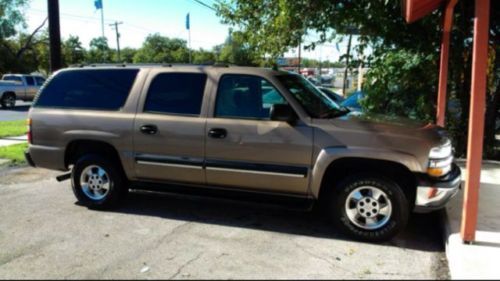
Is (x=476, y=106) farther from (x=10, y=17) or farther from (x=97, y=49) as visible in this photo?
(x=97, y=49)

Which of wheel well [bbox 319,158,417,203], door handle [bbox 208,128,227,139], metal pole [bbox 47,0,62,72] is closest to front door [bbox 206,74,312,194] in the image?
door handle [bbox 208,128,227,139]

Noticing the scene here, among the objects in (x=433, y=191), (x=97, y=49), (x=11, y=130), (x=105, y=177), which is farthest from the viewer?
(x=97, y=49)

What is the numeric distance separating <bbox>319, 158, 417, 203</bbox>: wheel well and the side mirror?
0.64 metres

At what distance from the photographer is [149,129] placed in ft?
19.0

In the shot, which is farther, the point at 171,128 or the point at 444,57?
the point at 444,57

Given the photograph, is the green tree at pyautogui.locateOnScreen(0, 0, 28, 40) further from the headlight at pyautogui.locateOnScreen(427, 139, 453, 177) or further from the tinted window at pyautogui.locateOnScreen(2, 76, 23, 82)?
the headlight at pyautogui.locateOnScreen(427, 139, 453, 177)

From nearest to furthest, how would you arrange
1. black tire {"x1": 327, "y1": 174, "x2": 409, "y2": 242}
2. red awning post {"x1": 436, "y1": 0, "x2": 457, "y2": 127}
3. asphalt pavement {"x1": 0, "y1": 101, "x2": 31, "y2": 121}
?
black tire {"x1": 327, "y1": 174, "x2": 409, "y2": 242}
red awning post {"x1": 436, "y1": 0, "x2": 457, "y2": 127}
asphalt pavement {"x1": 0, "y1": 101, "x2": 31, "y2": 121}

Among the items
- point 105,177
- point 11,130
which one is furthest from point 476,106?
point 11,130

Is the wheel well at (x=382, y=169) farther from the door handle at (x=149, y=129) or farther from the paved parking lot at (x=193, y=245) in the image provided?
the door handle at (x=149, y=129)

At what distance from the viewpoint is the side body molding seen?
15.8ft

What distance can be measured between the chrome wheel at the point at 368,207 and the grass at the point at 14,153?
6960 mm

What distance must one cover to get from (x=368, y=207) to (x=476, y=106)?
1.46m

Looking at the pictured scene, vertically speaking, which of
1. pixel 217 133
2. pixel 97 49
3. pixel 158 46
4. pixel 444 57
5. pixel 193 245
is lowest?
pixel 193 245

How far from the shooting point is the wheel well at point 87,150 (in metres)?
6.18
